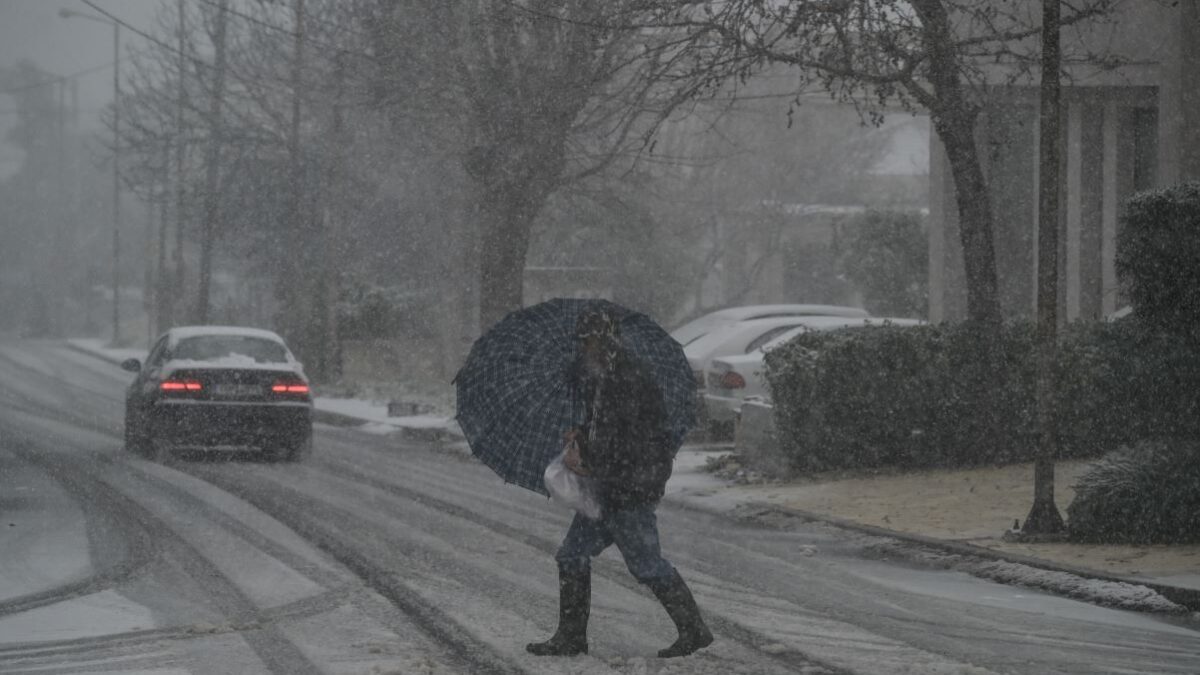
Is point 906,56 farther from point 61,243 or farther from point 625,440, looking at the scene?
point 61,243

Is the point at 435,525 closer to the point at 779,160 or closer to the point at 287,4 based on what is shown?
the point at 287,4

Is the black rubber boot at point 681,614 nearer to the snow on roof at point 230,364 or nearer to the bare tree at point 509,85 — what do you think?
the snow on roof at point 230,364

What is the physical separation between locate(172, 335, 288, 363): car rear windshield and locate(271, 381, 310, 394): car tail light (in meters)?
0.45

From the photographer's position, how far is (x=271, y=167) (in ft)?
116

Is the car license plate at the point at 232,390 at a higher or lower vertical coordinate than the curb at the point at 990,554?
higher

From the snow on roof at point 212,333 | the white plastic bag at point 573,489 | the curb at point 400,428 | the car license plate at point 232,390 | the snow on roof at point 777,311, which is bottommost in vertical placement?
the curb at point 400,428

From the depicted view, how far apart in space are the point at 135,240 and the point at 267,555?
77992 millimetres

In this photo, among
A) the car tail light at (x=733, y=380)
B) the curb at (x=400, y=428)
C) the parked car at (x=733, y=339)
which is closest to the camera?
the car tail light at (x=733, y=380)

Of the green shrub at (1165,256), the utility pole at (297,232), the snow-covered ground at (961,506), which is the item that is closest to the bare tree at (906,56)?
the snow-covered ground at (961,506)

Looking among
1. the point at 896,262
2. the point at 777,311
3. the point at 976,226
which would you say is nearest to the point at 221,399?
the point at 777,311

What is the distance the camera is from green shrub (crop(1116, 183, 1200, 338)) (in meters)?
11.8

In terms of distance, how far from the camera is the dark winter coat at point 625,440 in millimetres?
7609

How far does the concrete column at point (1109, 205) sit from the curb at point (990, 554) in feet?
33.5

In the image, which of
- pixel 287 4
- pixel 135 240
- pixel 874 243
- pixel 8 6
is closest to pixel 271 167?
pixel 287 4
